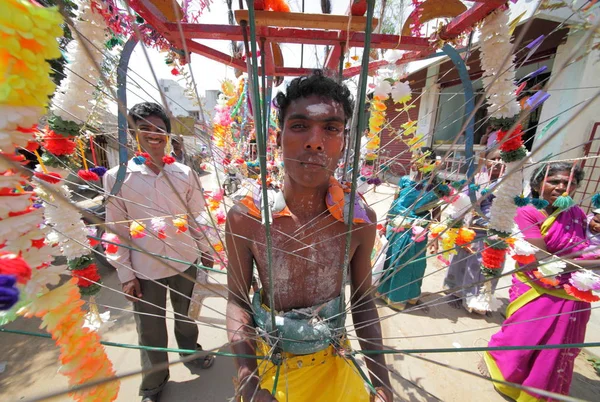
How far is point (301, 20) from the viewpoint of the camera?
92 centimetres

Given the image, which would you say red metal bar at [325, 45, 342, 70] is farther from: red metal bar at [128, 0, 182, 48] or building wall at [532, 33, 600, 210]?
building wall at [532, 33, 600, 210]

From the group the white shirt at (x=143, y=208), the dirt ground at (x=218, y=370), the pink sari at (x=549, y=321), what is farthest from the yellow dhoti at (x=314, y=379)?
the pink sari at (x=549, y=321)

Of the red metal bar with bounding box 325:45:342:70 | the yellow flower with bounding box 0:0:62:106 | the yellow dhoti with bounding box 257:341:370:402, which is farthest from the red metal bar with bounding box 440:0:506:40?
the yellow dhoti with bounding box 257:341:370:402

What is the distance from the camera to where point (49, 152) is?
1121 millimetres

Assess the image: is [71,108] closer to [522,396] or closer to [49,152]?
[49,152]

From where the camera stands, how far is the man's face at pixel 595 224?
2199 mm

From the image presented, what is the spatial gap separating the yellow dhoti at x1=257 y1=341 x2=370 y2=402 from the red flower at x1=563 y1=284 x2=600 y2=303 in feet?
6.36

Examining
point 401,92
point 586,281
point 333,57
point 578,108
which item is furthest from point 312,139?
point 578,108

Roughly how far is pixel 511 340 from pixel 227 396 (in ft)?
8.65

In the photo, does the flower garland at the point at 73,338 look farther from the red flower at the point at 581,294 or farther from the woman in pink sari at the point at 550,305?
the red flower at the point at 581,294

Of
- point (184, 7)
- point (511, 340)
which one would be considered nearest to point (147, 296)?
point (184, 7)

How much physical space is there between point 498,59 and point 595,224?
6.55ft

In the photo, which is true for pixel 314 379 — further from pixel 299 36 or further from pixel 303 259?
pixel 299 36

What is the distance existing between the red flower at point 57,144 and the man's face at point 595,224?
3684 mm
